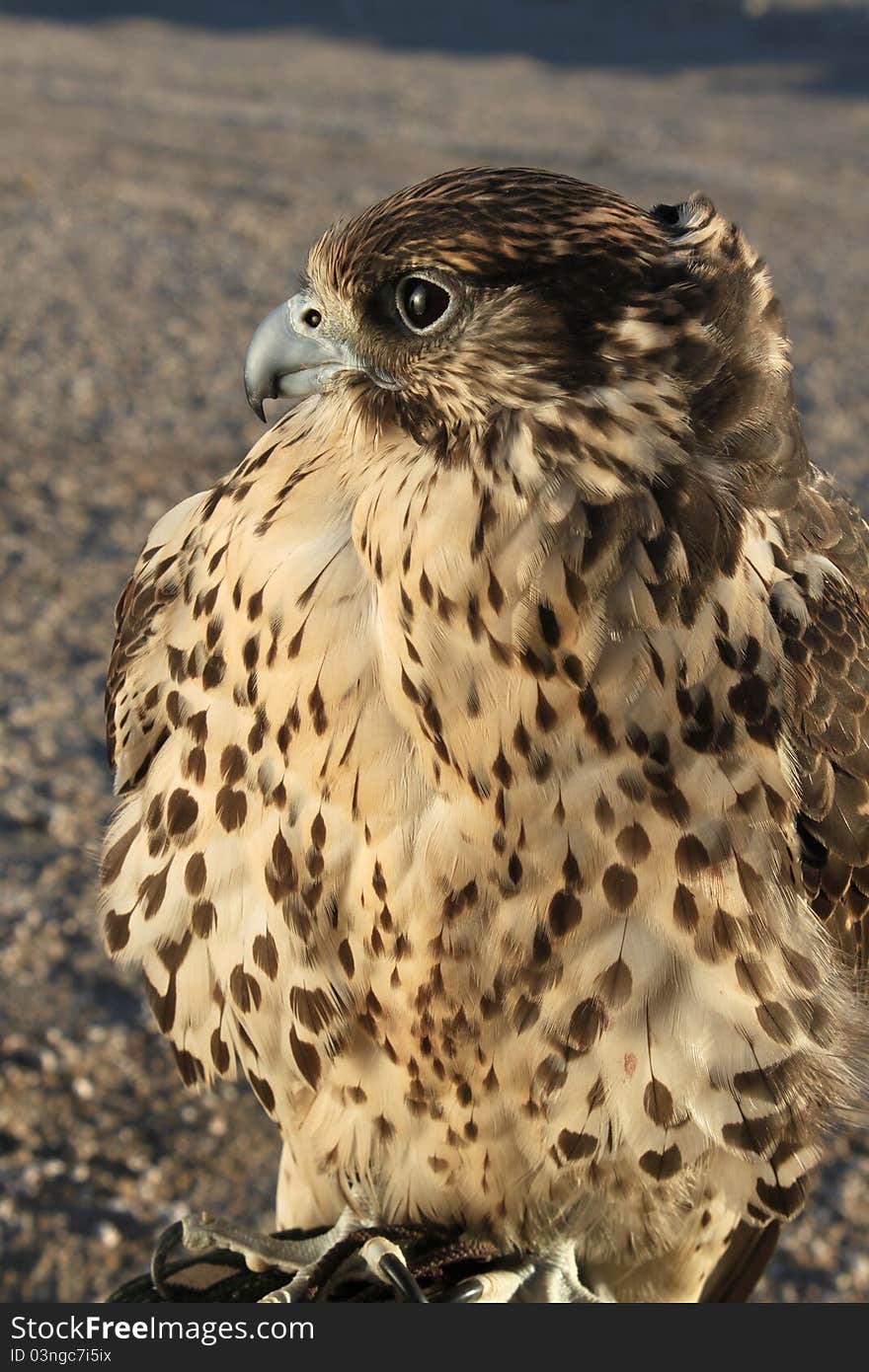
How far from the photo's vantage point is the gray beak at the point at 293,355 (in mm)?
2301

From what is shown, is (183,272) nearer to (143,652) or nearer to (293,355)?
(143,652)

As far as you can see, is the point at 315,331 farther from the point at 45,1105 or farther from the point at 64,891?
the point at 64,891

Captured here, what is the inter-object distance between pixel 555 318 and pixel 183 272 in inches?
378

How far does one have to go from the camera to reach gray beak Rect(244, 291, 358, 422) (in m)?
2.30

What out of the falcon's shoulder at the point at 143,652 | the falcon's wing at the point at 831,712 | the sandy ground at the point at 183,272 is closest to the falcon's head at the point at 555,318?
the falcon's wing at the point at 831,712

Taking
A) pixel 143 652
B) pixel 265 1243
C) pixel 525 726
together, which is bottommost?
pixel 265 1243

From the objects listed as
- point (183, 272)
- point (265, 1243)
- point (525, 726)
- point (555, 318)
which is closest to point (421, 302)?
point (555, 318)

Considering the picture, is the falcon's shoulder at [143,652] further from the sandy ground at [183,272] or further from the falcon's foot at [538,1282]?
the sandy ground at [183,272]

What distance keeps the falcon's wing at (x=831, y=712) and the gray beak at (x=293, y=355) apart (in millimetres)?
718

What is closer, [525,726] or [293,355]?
[525,726]

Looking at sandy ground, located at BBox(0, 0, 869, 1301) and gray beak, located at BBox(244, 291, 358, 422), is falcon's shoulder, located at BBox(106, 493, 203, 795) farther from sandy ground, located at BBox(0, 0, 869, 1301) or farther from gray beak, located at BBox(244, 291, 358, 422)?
sandy ground, located at BBox(0, 0, 869, 1301)

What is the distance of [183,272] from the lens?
11164mm

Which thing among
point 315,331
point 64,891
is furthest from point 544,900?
point 64,891

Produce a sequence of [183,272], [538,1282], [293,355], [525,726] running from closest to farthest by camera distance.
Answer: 1. [525,726]
2. [293,355]
3. [538,1282]
4. [183,272]
